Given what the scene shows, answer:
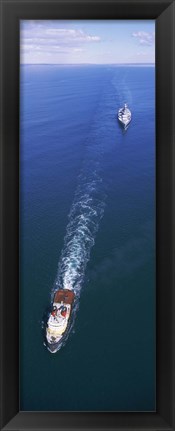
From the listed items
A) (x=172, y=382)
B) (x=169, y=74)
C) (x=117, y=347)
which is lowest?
(x=172, y=382)

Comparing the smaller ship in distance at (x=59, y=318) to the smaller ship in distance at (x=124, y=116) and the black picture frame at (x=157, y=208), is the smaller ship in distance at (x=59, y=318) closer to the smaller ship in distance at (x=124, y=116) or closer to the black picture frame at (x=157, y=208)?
the black picture frame at (x=157, y=208)

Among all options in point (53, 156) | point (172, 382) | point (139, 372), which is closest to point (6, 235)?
point (53, 156)

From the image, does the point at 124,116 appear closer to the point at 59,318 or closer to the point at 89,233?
the point at 89,233

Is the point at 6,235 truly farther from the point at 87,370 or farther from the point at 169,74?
the point at 169,74

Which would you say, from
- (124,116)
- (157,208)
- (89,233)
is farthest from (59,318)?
(124,116)

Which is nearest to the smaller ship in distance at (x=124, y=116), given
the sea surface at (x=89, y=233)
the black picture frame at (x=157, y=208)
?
the sea surface at (x=89, y=233)

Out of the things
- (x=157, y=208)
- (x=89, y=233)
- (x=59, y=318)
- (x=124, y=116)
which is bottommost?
(x=59, y=318)

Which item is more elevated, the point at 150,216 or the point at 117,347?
the point at 150,216
